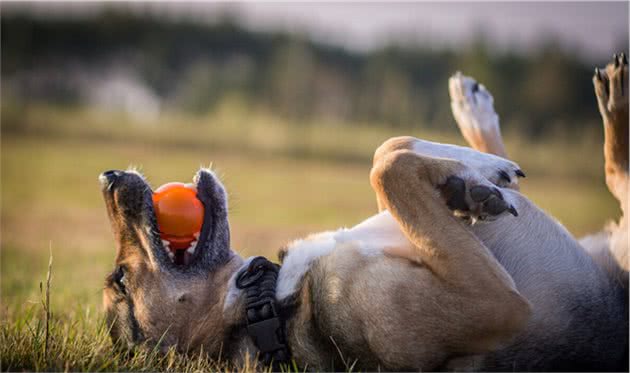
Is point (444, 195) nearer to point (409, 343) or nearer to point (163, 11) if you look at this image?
point (409, 343)

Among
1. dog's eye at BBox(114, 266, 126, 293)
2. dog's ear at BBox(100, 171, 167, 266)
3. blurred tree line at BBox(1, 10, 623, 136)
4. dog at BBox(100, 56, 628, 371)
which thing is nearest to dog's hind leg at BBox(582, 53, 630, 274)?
dog at BBox(100, 56, 628, 371)

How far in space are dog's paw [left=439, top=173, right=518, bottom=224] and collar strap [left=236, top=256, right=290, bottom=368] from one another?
1160 mm

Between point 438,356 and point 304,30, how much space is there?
33.5 metres

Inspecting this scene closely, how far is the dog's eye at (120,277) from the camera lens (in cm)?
397

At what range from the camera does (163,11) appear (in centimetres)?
3775

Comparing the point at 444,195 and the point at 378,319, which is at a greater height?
the point at 444,195

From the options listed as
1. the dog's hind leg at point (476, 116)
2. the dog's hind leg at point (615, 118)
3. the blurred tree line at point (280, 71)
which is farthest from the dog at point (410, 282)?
the blurred tree line at point (280, 71)

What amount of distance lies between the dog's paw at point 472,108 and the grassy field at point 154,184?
119cm

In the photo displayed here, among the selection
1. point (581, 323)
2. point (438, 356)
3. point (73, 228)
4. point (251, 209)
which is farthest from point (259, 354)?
point (251, 209)

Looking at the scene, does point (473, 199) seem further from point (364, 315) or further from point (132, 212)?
point (132, 212)

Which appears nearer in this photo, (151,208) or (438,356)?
(438,356)

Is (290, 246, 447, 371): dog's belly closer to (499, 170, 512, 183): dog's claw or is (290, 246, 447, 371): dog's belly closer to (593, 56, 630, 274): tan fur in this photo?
(499, 170, 512, 183): dog's claw

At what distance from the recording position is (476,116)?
5.21 metres

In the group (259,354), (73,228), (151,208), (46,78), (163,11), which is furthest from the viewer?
Answer: (163,11)
